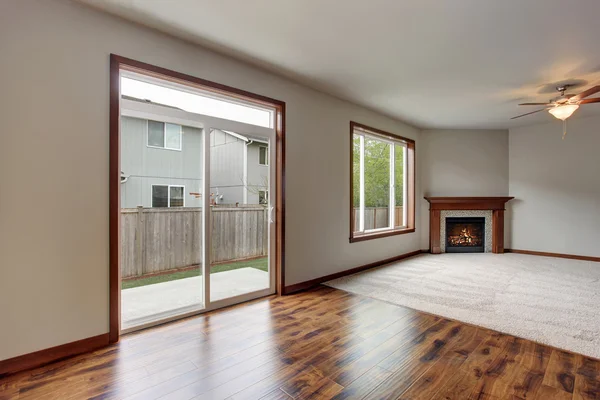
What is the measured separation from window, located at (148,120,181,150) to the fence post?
0.63m

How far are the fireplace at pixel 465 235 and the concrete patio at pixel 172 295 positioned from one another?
4830mm

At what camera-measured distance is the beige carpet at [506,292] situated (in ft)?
9.13

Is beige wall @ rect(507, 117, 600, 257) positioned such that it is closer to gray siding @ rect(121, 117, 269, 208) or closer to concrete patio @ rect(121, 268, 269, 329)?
gray siding @ rect(121, 117, 269, 208)

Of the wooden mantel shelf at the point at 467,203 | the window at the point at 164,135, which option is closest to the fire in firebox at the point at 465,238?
the wooden mantel shelf at the point at 467,203

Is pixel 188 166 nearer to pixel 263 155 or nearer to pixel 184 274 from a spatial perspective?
pixel 263 155

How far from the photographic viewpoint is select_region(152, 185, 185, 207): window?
9.53 feet

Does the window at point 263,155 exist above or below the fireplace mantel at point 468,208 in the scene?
above

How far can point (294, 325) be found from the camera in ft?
9.37

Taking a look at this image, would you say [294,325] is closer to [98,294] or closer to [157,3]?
[98,294]

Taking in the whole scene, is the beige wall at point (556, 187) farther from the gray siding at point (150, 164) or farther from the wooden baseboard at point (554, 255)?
the gray siding at point (150, 164)

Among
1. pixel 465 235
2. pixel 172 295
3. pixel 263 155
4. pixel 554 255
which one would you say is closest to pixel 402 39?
pixel 263 155

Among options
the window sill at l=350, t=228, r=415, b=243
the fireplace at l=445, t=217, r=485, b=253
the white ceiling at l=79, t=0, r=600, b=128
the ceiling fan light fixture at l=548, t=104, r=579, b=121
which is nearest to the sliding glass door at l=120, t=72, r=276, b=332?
the white ceiling at l=79, t=0, r=600, b=128

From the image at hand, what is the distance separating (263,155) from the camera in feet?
12.1

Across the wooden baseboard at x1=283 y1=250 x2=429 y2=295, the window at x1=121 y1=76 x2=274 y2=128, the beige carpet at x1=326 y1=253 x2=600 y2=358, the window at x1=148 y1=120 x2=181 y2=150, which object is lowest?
the beige carpet at x1=326 y1=253 x2=600 y2=358
